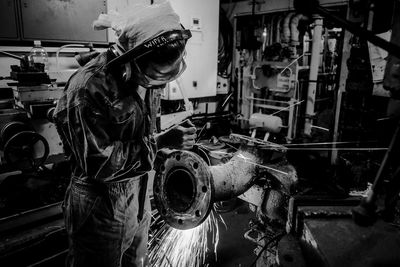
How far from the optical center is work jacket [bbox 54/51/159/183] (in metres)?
1.57

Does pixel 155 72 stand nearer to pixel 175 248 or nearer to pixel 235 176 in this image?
pixel 235 176

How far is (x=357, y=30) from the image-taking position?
0.81 m

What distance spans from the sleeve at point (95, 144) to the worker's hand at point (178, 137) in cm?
48

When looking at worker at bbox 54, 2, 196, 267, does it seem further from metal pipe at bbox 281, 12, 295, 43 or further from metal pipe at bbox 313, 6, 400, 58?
metal pipe at bbox 281, 12, 295, 43

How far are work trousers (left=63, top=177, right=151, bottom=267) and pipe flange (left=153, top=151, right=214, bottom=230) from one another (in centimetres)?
28

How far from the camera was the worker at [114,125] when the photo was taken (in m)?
1.56

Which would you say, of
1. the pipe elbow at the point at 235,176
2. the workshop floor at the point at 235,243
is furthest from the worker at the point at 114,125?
the workshop floor at the point at 235,243

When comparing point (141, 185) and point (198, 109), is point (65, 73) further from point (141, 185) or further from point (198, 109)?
point (198, 109)

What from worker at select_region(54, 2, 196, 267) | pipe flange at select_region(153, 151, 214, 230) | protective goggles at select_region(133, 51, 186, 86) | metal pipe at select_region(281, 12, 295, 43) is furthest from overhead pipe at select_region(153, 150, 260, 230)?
metal pipe at select_region(281, 12, 295, 43)

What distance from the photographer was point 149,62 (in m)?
1.59

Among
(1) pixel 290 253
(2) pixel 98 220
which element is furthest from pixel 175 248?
(1) pixel 290 253

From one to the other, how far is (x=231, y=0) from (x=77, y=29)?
430 cm

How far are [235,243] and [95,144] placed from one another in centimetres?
264

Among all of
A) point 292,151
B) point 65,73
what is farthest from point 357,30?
point 292,151
